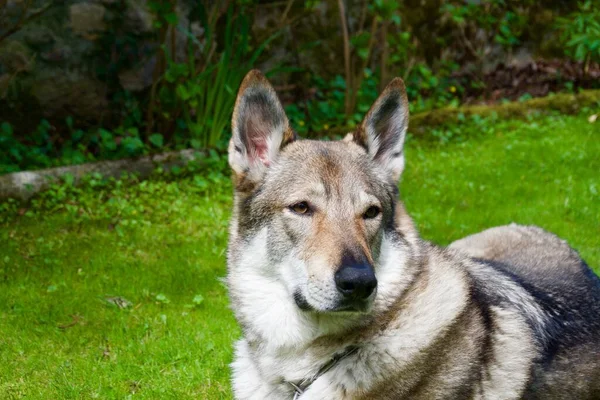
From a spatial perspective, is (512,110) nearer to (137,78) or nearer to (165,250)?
(137,78)

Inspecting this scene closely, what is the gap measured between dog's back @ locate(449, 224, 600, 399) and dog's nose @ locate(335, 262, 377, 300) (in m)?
1.04

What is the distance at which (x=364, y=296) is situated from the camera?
11.7 feet

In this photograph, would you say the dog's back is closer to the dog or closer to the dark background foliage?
the dog

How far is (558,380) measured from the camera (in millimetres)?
3961

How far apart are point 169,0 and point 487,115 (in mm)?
4865

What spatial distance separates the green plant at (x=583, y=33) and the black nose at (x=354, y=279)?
29.9 ft

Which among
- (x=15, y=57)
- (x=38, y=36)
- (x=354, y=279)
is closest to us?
(x=354, y=279)

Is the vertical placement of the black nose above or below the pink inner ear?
below

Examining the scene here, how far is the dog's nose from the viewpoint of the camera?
11.5 ft

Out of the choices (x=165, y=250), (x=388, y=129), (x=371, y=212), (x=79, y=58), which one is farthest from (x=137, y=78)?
(x=371, y=212)

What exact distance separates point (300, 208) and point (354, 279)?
1.85 ft

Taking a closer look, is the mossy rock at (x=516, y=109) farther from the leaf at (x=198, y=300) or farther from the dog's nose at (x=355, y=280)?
the dog's nose at (x=355, y=280)

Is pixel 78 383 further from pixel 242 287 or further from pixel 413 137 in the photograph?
pixel 413 137

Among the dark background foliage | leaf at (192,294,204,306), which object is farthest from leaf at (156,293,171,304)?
the dark background foliage
